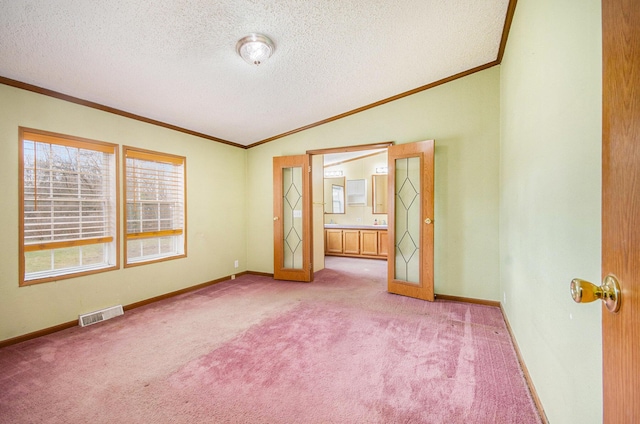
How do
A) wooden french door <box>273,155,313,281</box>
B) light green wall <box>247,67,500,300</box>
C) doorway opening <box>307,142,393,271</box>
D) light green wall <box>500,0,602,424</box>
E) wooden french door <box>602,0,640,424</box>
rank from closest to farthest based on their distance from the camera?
wooden french door <box>602,0,640,424</box>
light green wall <box>500,0,602,424</box>
light green wall <box>247,67,500,300</box>
wooden french door <box>273,155,313,281</box>
doorway opening <box>307,142,393,271</box>

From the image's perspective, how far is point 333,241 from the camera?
23.8ft

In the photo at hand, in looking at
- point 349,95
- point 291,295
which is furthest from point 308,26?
point 291,295

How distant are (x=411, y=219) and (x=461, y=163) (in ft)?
3.15

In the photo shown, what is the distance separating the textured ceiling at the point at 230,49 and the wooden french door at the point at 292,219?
1.22 m

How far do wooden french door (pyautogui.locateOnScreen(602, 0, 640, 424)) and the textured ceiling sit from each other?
1.99m

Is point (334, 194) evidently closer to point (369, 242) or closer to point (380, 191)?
point (380, 191)

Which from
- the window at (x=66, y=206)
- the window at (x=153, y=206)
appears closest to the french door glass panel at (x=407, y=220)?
the window at (x=153, y=206)

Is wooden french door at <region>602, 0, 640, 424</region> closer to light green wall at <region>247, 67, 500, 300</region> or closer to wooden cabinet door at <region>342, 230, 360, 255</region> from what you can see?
light green wall at <region>247, 67, 500, 300</region>

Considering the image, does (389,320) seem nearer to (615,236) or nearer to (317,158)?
(615,236)

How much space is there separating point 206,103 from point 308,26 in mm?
1710

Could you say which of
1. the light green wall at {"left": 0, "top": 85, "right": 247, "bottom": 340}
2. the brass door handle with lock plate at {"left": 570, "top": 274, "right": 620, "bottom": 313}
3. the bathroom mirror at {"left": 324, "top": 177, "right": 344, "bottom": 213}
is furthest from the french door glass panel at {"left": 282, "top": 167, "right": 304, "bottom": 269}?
the brass door handle with lock plate at {"left": 570, "top": 274, "right": 620, "bottom": 313}

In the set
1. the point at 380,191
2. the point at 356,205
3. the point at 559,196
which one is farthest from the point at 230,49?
the point at 356,205

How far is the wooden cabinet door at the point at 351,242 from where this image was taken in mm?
6930

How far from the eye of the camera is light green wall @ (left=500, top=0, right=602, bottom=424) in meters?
1.11
